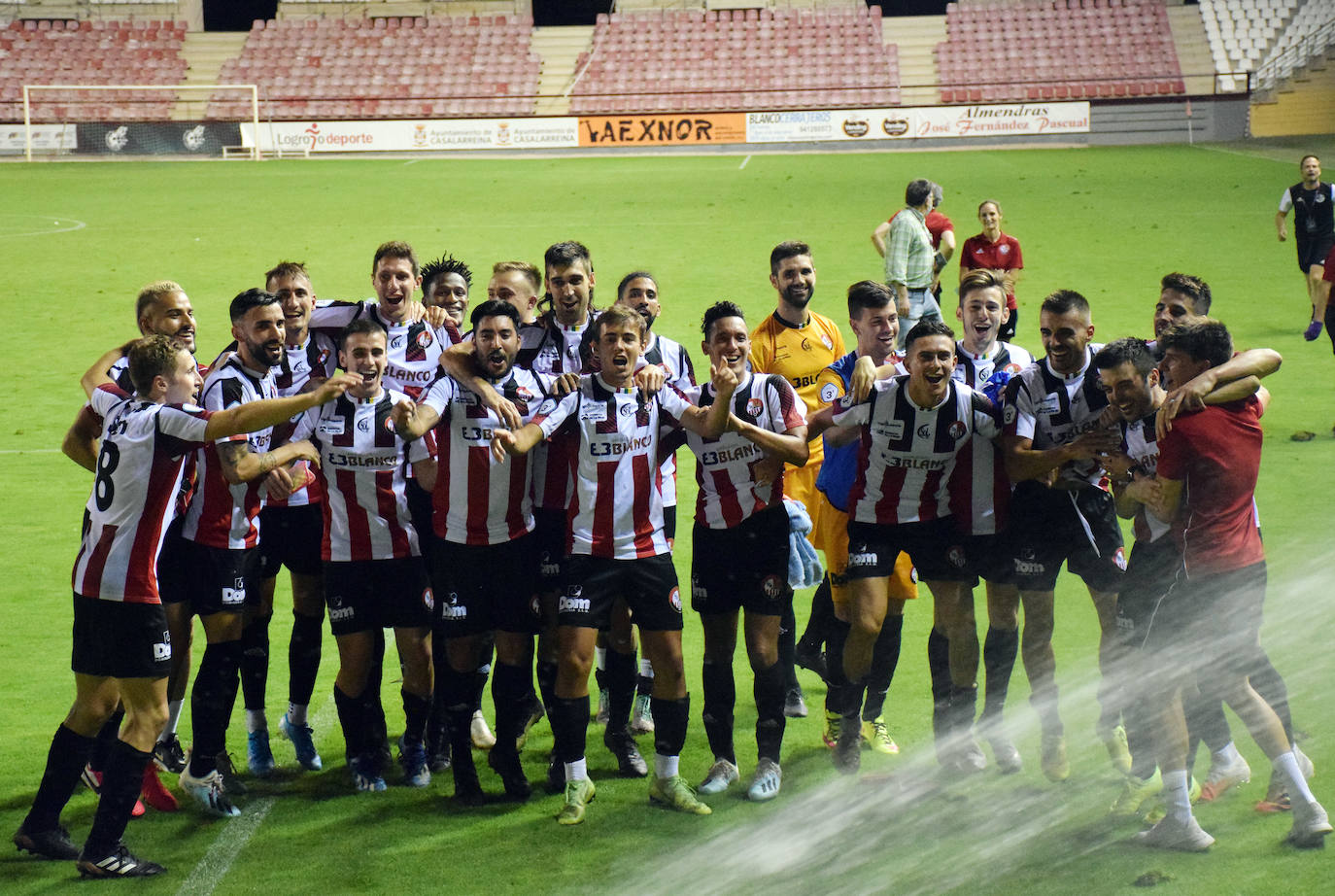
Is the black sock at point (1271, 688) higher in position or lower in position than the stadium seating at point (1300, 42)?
lower

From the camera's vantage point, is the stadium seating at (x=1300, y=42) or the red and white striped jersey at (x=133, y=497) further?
the stadium seating at (x=1300, y=42)

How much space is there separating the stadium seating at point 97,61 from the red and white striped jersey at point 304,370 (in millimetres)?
40458

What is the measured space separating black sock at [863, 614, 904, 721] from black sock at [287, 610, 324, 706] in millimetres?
2792

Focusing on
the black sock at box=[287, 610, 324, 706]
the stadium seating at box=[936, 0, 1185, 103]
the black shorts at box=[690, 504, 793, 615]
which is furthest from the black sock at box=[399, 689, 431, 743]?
the stadium seating at box=[936, 0, 1185, 103]

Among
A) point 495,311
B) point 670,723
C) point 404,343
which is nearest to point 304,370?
point 404,343

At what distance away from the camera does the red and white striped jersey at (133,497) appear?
5.76 meters

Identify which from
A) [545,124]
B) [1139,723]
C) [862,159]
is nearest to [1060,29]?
[862,159]

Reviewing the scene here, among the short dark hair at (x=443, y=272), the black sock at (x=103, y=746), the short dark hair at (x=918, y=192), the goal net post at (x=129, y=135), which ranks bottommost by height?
the black sock at (x=103, y=746)

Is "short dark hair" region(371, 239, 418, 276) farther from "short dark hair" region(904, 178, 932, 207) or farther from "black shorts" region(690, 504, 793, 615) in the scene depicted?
"short dark hair" region(904, 178, 932, 207)

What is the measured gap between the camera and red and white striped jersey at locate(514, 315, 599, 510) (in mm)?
6746

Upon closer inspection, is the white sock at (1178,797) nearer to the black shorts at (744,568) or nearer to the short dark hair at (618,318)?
the black shorts at (744,568)

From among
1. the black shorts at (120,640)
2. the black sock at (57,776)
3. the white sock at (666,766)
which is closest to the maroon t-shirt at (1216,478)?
the white sock at (666,766)

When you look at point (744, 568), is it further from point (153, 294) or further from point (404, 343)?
point (153, 294)

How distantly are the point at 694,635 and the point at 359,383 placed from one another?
3.22 metres
